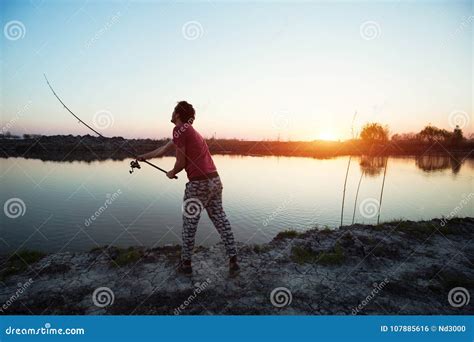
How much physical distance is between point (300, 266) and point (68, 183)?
1131cm

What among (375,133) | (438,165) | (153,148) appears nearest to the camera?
(375,133)

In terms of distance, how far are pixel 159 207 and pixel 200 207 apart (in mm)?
5129

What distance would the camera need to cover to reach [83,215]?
24.3 ft

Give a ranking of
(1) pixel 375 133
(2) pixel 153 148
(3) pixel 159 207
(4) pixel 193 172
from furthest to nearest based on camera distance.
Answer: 1. (2) pixel 153 148
2. (1) pixel 375 133
3. (3) pixel 159 207
4. (4) pixel 193 172

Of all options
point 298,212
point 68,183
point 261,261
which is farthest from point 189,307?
point 68,183

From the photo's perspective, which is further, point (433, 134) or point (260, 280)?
point (433, 134)

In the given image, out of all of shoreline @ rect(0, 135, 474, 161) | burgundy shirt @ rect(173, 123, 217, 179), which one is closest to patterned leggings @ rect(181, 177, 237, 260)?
burgundy shirt @ rect(173, 123, 217, 179)

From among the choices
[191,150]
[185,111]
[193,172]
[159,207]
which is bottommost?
[159,207]

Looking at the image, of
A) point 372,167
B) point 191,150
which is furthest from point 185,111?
point 372,167

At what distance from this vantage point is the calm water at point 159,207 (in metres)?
5.98

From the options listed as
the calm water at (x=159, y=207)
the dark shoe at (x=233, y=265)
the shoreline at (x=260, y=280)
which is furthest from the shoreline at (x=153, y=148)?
the dark shoe at (x=233, y=265)

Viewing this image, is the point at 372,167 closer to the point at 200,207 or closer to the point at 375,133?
the point at 375,133

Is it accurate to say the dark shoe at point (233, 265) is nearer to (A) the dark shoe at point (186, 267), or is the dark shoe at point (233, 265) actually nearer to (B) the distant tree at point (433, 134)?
(A) the dark shoe at point (186, 267)

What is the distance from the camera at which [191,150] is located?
3432 millimetres
